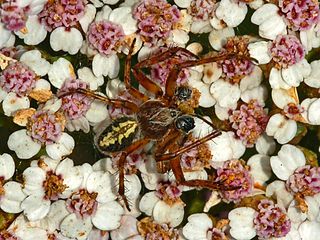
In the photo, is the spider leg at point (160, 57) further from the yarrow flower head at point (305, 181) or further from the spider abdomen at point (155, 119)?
the yarrow flower head at point (305, 181)

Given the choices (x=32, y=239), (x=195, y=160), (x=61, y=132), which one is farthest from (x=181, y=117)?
(x=32, y=239)

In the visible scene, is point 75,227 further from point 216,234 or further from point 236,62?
point 236,62

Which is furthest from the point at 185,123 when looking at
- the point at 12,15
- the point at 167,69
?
the point at 12,15

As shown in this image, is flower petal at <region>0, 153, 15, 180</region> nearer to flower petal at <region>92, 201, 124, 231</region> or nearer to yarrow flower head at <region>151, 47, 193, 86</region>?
flower petal at <region>92, 201, 124, 231</region>

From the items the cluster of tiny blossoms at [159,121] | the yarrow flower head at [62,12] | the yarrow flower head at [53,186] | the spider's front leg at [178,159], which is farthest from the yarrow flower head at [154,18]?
the yarrow flower head at [53,186]

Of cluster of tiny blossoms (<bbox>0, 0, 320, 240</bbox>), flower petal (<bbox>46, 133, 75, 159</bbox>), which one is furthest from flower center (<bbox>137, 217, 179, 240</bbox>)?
flower petal (<bbox>46, 133, 75, 159</bbox>)

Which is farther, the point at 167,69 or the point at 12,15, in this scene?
the point at 167,69

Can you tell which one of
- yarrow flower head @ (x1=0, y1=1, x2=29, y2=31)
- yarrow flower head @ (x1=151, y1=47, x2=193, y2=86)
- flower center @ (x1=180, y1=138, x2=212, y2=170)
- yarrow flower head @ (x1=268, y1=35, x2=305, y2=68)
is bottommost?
flower center @ (x1=180, y1=138, x2=212, y2=170)
